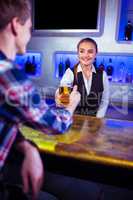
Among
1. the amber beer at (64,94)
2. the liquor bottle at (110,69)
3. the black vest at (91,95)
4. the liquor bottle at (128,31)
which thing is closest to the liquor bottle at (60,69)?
the liquor bottle at (110,69)

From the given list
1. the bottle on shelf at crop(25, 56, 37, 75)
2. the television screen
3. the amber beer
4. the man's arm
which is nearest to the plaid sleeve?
the man's arm

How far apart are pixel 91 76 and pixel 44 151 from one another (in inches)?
64.7

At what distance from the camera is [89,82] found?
2.92m

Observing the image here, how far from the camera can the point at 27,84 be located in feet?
2.69

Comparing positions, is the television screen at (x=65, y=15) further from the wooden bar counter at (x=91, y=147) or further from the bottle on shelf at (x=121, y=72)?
the wooden bar counter at (x=91, y=147)

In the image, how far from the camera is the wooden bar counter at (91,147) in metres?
1.32

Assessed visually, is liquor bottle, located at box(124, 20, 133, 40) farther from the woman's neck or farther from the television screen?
the woman's neck

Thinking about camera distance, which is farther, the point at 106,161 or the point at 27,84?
the point at 106,161

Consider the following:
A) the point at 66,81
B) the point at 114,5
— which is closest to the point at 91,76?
the point at 66,81

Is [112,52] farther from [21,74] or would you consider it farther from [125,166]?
[21,74]

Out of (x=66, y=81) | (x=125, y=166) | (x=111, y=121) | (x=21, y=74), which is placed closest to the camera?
(x=21, y=74)

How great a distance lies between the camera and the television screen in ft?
12.3

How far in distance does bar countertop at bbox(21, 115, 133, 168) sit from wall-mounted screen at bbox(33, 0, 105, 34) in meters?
2.19

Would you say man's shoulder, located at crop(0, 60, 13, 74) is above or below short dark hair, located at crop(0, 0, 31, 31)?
below
